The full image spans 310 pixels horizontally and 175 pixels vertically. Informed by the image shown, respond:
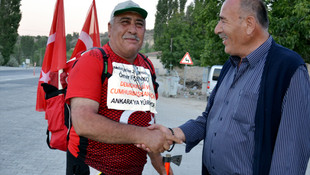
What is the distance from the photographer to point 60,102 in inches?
92.6

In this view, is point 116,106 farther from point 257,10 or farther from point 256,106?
point 257,10

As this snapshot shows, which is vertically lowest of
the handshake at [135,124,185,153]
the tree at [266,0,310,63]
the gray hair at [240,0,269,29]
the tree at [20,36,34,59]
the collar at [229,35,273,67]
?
the handshake at [135,124,185,153]

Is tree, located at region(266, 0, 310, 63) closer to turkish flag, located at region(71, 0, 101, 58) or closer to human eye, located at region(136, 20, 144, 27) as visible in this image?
turkish flag, located at region(71, 0, 101, 58)

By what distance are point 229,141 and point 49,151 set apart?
14.1 ft

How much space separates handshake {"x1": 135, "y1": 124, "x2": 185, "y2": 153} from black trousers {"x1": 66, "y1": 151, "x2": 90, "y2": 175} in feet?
1.61

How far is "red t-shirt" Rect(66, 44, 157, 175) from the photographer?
6.26 feet

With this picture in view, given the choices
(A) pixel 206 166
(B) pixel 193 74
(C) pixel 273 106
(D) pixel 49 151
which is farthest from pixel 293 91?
(B) pixel 193 74

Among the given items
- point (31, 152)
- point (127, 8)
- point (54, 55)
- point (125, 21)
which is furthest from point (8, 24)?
point (127, 8)

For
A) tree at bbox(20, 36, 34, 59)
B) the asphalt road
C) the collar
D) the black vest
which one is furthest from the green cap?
tree at bbox(20, 36, 34, 59)

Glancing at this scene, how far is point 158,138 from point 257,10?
1.24 meters

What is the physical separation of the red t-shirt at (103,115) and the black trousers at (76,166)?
58 mm

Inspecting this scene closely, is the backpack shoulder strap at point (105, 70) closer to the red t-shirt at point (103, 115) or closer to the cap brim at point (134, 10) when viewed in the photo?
the red t-shirt at point (103, 115)

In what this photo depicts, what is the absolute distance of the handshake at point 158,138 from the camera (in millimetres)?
2070

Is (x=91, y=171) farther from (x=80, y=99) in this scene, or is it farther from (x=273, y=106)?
(x=273, y=106)
